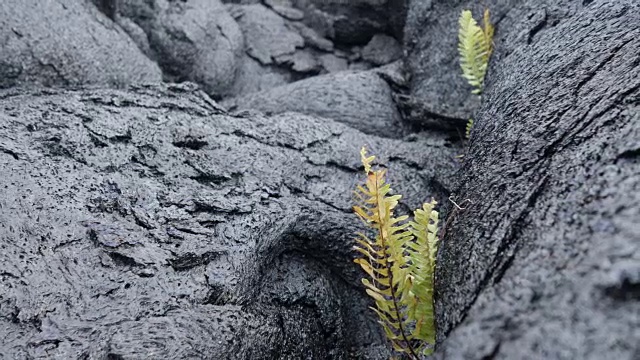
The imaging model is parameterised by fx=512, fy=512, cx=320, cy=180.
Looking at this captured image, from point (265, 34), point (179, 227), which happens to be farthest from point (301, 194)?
point (265, 34)

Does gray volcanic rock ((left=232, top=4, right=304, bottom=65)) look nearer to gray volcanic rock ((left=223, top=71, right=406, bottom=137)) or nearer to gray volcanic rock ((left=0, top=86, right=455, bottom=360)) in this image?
gray volcanic rock ((left=223, top=71, right=406, bottom=137))

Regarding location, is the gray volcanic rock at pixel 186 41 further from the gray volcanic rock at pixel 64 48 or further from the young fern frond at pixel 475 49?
the young fern frond at pixel 475 49

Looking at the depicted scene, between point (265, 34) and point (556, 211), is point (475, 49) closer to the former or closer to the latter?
point (556, 211)

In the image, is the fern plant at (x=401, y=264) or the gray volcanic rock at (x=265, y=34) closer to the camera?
the fern plant at (x=401, y=264)

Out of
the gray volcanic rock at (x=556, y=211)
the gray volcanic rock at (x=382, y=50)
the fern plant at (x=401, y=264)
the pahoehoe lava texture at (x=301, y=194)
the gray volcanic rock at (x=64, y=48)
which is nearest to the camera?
the gray volcanic rock at (x=556, y=211)

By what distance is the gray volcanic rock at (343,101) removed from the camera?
3.21 meters

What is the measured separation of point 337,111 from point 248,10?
6.49 ft

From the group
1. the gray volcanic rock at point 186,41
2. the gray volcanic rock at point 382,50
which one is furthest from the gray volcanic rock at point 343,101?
the gray volcanic rock at point 382,50

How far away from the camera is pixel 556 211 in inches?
49.2

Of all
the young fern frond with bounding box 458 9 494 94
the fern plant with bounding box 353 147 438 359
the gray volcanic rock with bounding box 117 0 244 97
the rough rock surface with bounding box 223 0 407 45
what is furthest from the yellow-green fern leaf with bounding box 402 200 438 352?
→ the rough rock surface with bounding box 223 0 407 45

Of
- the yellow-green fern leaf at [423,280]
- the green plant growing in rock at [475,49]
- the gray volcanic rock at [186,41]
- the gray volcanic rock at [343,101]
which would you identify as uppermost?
the green plant growing in rock at [475,49]

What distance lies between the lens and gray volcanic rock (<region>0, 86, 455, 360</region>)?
163 cm

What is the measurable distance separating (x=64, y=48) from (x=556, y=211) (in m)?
2.72

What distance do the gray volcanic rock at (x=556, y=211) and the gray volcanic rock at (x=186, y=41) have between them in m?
2.32
